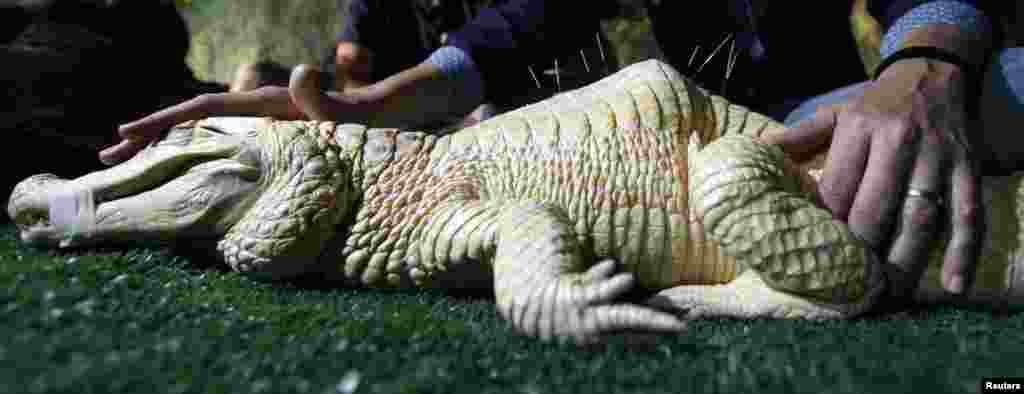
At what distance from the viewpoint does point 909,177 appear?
42.1 inches

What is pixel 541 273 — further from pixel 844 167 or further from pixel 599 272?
pixel 844 167

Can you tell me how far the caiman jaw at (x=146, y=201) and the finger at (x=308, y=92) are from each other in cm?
17

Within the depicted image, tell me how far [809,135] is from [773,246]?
0.26m

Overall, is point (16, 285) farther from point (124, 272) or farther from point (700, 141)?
point (700, 141)

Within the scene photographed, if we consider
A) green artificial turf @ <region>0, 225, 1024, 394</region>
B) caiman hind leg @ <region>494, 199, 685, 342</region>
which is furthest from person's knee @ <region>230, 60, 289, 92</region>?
caiman hind leg @ <region>494, 199, 685, 342</region>

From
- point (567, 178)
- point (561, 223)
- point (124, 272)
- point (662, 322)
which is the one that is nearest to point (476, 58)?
point (567, 178)

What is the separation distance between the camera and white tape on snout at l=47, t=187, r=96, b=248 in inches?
46.3

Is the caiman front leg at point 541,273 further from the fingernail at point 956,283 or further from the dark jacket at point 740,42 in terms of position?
the dark jacket at point 740,42

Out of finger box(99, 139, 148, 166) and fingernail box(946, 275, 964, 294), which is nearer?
fingernail box(946, 275, 964, 294)

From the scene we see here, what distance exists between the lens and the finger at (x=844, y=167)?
109 centimetres

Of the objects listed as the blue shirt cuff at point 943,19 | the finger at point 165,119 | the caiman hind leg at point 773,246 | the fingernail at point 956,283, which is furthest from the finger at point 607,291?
the finger at point 165,119

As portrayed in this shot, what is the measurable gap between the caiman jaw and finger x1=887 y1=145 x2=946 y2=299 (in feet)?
3.57

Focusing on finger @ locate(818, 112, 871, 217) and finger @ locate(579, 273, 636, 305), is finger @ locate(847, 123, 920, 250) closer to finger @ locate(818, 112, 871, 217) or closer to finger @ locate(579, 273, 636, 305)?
finger @ locate(818, 112, 871, 217)

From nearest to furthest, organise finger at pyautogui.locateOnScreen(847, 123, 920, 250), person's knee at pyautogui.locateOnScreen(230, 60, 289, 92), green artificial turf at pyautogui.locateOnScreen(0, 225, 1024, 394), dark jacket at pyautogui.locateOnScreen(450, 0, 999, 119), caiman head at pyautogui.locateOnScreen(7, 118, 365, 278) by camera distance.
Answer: green artificial turf at pyautogui.locateOnScreen(0, 225, 1024, 394) < finger at pyautogui.locateOnScreen(847, 123, 920, 250) < caiman head at pyautogui.locateOnScreen(7, 118, 365, 278) < dark jacket at pyautogui.locateOnScreen(450, 0, 999, 119) < person's knee at pyautogui.locateOnScreen(230, 60, 289, 92)
